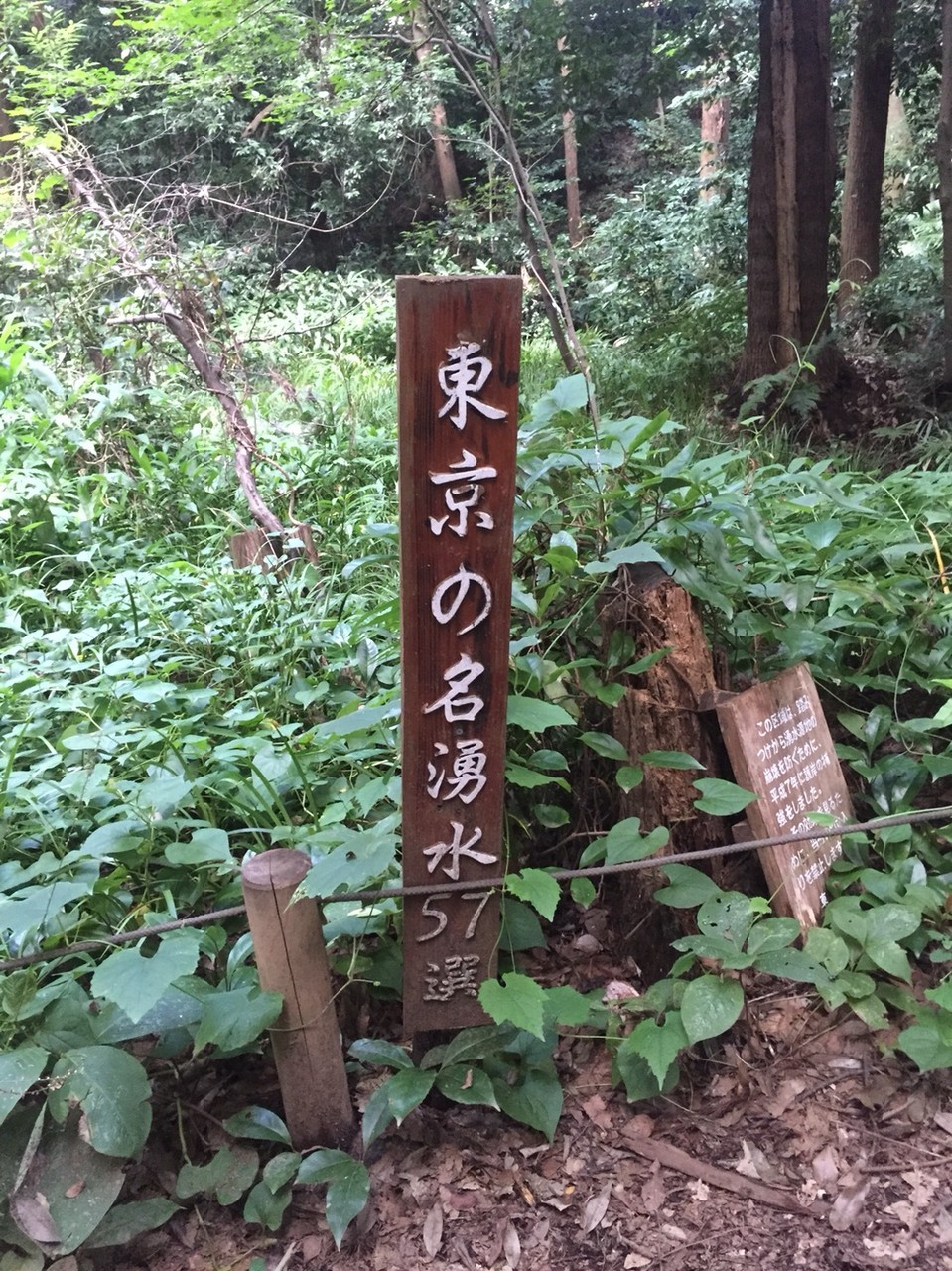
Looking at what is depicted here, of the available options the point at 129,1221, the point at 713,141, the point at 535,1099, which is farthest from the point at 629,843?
the point at 713,141

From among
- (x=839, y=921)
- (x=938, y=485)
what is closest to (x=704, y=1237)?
(x=839, y=921)

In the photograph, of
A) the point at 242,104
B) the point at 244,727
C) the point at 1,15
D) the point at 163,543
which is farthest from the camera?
the point at 242,104

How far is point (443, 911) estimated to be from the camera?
4.60 feet

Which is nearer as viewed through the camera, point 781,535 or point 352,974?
point 352,974

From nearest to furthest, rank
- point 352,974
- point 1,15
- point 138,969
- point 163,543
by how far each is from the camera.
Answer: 1. point 138,969
2. point 352,974
3. point 163,543
4. point 1,15

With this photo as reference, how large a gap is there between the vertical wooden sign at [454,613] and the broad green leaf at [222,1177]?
35 centimetres

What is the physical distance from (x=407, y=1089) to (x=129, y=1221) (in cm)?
46

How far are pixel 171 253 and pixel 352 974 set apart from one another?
4008 millimetres

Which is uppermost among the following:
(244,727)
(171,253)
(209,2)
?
(209,2)

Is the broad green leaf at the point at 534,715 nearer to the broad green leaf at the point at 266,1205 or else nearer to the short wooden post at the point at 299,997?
the short wooden post at the point at 299,997

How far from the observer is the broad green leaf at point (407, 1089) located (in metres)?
1.37

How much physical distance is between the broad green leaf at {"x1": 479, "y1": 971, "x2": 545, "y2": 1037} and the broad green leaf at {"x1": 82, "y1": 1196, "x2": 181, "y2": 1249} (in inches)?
23.7

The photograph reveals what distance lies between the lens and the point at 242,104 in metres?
10.8

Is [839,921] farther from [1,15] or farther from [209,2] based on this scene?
[1,15]
